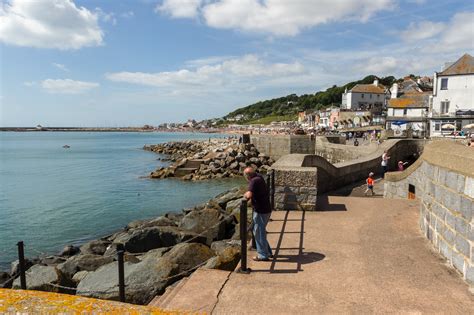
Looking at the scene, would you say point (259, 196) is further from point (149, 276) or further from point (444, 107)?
point (444, 107)

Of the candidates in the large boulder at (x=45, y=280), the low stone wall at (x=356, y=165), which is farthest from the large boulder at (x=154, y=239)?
the low stone wall at (x=356, y=165)

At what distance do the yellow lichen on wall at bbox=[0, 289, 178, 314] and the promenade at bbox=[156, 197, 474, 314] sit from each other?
2.51 m

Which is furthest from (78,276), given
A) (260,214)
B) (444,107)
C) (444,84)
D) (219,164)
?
(444,84)

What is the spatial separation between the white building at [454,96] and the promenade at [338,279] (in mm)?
36653

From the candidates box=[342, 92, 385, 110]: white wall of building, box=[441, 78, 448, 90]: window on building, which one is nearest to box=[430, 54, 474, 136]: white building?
box=[441, 78, 448, 90]: window on building

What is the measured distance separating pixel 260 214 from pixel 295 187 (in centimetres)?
287

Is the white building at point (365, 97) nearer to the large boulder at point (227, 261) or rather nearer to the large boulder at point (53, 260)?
the large boulder at point (53, 260)

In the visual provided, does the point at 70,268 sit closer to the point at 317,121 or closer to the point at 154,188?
the point at 154,188

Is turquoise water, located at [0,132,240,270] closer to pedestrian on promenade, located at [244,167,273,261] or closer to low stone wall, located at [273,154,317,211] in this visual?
low stone wall, located at [273,154,317,211]

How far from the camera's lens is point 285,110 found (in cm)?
19050

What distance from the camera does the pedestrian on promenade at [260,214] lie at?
18.9ft

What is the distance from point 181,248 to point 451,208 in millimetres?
4558

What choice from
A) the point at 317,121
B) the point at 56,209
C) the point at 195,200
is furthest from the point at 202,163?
the point at 317,121

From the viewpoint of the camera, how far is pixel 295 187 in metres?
8.53
